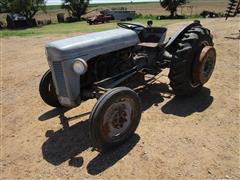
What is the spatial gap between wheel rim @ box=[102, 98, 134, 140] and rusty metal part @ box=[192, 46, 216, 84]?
5.85 feet

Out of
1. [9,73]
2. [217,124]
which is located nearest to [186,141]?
[217,124]

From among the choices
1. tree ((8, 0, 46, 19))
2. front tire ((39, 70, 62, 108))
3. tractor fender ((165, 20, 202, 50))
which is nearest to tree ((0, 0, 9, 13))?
tree ((8, 0, 46, 19))

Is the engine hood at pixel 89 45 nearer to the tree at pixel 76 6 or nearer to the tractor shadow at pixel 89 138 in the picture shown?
the tractor shadow at pixel 89 138

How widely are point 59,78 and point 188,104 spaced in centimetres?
259

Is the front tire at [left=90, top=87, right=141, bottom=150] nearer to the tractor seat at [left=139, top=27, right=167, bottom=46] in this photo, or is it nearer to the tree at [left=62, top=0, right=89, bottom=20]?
the tractor seat at [left=139, top=27, right=167, bottom=46]

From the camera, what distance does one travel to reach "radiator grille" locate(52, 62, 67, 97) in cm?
436

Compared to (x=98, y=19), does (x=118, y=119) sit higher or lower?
higher

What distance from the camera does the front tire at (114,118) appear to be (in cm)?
401

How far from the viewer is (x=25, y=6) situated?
39781 mm

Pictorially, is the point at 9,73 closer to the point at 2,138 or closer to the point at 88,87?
the point at 2,138

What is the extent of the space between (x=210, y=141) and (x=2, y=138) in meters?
3.44

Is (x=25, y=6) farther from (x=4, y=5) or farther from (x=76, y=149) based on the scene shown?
(x=76, y=149)

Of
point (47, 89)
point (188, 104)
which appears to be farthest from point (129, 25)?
point (47, 89)

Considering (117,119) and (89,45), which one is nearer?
(117,119)
